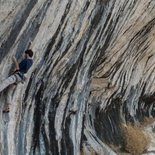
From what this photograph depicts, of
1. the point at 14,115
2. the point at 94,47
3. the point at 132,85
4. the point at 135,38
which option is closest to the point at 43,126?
the point at 14,115

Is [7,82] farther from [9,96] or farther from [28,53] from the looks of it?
[28,53]

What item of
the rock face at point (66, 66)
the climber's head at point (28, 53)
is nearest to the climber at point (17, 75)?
the climber's head at point (28, 53)

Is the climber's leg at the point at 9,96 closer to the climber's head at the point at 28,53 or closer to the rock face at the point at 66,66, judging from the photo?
the rock face at the point at 66,66

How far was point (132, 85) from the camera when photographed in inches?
1261

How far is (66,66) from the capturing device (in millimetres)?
20594

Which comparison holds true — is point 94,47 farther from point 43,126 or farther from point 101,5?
point 43,126

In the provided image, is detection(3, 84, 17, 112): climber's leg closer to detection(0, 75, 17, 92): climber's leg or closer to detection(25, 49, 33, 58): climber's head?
detection(0, 75, 17, 92): climber's leg

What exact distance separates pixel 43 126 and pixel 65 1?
14.7 feet

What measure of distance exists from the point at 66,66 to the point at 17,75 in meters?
4.08

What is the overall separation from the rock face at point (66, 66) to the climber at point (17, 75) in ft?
0.74

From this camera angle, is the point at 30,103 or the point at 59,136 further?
the point at 59,136

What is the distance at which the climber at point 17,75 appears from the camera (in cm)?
1656

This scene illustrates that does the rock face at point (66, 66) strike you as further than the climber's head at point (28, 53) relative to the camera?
Yes

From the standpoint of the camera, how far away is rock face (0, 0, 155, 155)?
17.5 m
